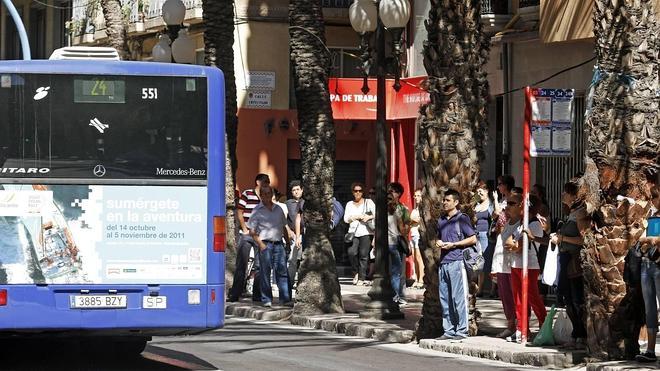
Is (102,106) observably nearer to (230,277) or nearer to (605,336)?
(605,336)

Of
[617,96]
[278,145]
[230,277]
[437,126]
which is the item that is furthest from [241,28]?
[617,96]

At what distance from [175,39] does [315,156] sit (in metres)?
6.86

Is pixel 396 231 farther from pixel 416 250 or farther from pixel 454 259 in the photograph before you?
pixel 454 259

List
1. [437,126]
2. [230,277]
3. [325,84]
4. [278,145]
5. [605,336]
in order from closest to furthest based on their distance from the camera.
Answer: [605,336] < [437,126] < [325,84] < [230,277] < [278,145]

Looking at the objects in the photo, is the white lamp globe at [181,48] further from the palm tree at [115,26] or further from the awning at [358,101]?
the awning at [358,101]

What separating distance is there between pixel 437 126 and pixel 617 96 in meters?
3.26

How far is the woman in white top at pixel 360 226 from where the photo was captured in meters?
27.4

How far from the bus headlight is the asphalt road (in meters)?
1.20

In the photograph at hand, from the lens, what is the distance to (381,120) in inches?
834

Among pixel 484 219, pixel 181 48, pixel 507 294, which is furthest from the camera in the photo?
pixel 181 48

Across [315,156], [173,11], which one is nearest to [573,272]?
[315,156]

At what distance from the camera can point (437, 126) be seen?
59.5 feet

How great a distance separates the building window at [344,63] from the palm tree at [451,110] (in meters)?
17.8

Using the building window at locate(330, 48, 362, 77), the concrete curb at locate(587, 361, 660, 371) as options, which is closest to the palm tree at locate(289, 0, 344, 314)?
the concrete curb at locate(587, 361, 660, 371)
